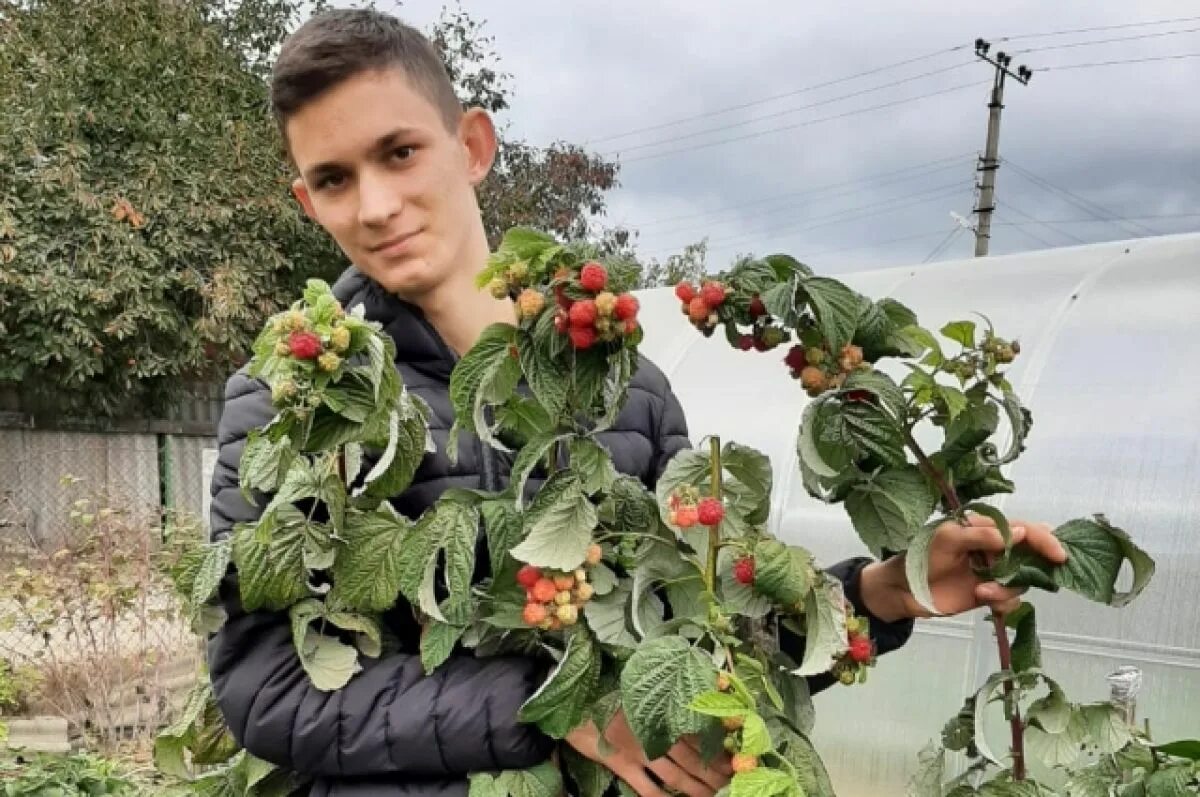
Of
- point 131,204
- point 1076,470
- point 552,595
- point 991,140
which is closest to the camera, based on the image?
point 552,595

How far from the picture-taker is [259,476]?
2.83 ft

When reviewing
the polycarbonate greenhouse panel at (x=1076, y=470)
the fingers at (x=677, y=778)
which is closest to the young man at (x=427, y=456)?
the fingers at (x=677, y=778)

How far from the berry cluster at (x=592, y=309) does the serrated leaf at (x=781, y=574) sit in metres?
0.21

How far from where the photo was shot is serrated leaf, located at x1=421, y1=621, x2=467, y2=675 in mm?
853

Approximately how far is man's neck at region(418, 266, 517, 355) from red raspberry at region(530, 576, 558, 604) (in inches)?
14.6

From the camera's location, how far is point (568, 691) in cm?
82

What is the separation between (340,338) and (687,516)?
0.29 metres

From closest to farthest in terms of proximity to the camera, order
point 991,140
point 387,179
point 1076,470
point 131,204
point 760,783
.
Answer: point 760,783
point 387,179
point 1076,470
point 131,204
point 991,140

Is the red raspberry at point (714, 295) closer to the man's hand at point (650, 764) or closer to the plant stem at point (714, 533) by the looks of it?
the plant stem at point (714, 533)

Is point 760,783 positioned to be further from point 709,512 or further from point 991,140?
point 991,140

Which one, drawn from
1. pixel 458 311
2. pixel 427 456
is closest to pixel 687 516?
pixel 427 456

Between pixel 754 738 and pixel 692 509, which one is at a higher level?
pixel 692 509

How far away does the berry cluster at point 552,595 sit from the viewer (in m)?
0.79

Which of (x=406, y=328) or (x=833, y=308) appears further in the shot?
(x=406, y=328)
